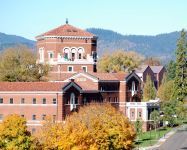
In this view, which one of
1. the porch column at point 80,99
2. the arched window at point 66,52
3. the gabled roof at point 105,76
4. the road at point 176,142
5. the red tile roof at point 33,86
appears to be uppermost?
the arched window at point 66,52

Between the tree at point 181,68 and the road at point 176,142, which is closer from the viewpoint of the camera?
the road at point 176,142

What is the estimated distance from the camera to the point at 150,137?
102062mm

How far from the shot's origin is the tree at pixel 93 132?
65.5m

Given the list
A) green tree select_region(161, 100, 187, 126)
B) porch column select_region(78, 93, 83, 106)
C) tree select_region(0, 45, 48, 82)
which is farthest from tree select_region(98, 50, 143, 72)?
porch column select_region(78, 93, 83, 106)

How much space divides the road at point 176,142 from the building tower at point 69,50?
22.7 meters

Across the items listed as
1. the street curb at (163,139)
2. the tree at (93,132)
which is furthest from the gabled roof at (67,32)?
the tree at (93,132)

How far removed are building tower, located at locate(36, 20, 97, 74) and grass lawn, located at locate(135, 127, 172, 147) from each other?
18061 mm

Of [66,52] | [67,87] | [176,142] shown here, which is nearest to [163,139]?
[176,142]

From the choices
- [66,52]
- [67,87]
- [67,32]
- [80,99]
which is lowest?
[80,99]

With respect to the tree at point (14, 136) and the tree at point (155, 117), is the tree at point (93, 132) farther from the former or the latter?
the tree at point (155, 117)

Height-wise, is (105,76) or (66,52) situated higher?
(66,52)

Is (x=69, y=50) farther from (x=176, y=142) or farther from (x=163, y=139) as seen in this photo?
(x=176, y=142)

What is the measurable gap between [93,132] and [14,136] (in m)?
13.2

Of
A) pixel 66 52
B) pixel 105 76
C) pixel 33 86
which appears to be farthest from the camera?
pixel 66 52
